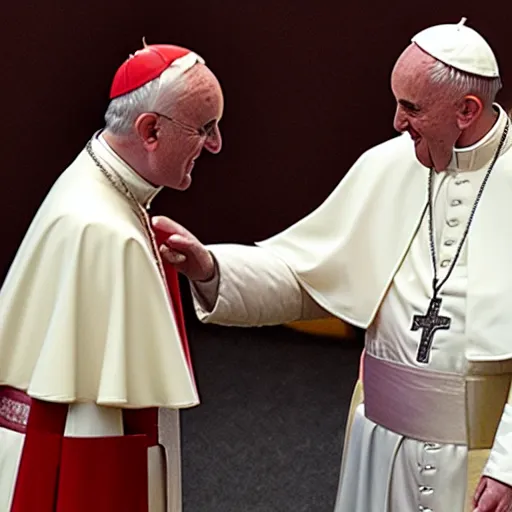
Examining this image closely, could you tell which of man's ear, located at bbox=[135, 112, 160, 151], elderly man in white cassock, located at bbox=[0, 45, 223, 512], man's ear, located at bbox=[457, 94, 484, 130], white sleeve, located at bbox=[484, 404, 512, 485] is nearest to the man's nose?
elderly man in white cassock, located at bbox=[0, 45, 223, 512]

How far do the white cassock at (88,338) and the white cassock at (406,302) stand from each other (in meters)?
0.55

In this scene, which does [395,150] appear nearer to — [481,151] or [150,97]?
[481,151]

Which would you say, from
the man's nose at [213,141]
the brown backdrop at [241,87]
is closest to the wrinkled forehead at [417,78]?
the man's nose at [213,141]

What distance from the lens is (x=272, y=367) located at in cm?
655

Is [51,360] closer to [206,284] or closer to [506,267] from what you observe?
[206,284]

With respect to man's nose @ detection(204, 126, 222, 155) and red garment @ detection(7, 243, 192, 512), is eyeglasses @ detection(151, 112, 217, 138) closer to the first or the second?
man's nose @ detection(204, 126, 222, 155)

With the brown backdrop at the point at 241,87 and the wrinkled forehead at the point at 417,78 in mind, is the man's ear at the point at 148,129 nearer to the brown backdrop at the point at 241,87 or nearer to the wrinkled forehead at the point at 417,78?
the wrinkled forehead at the point at 417,78

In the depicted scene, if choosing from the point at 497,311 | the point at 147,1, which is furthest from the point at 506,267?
the point at 147,1

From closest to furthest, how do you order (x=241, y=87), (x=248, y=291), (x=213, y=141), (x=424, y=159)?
1. (x=213, y=141)
2. (x=424, y=159)
3. (x=248, y=291)
4. (x=241, y=87)

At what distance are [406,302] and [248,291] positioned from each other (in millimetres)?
412

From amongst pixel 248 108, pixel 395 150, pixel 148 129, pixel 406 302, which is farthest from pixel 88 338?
pixel 248 108

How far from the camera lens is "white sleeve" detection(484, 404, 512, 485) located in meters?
2.43

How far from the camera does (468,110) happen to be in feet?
8.57

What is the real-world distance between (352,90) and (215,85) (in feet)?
15.0
